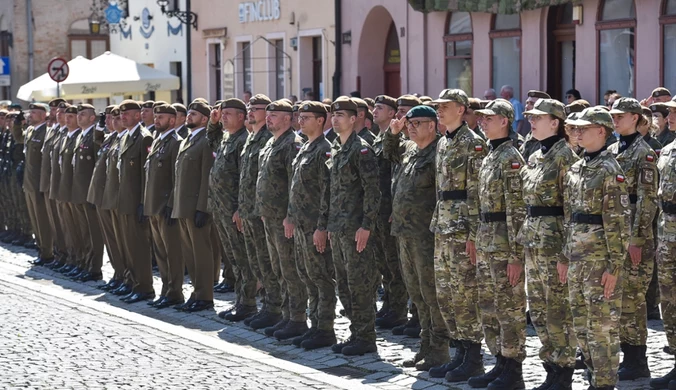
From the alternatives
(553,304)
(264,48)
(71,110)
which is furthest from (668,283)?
(264,48)

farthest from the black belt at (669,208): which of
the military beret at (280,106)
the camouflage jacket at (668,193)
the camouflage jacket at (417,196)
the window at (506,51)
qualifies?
the window at (506,51)

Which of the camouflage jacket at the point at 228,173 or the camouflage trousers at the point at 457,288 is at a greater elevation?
the camouflage jacket at the point at 228,173

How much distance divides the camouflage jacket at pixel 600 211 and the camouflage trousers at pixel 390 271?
3.82 metres

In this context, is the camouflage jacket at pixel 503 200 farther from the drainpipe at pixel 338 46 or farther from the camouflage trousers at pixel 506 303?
the drainpipe at pixel 338 46

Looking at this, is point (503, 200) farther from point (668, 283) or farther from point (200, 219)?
point (200, 219)

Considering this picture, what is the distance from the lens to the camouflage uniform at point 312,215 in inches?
469

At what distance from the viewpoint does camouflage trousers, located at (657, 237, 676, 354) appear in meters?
10.1

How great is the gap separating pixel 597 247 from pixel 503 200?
1.00 meters

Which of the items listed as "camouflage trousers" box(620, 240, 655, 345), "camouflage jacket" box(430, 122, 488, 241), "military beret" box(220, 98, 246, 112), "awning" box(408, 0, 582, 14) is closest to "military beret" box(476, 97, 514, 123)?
"camouflage jacket" box(430, 122, 488, 241)

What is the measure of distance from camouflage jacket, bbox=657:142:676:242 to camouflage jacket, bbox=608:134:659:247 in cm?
Answer: 29

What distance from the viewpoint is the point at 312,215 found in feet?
39.3

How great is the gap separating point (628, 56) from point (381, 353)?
1118 cm

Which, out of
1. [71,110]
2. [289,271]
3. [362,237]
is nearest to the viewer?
[362,237]

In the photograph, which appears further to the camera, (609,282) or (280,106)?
(280,106)
